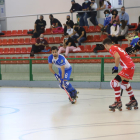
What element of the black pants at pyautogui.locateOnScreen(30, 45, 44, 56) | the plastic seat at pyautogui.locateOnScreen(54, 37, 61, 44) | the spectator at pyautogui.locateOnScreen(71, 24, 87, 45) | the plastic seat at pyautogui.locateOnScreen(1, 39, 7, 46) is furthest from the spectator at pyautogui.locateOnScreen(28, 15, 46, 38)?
the spectator at pyautogui.locateOnScreen(71, 24, 87, 45)

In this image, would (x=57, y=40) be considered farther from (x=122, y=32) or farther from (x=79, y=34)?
(x=122, y=32)

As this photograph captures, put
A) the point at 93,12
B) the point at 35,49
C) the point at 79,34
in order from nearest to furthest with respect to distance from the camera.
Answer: the point at 79,34 < the point at 35,49 < the point at 93,12

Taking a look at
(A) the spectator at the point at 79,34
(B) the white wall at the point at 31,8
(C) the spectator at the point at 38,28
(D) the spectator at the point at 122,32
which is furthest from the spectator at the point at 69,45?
(B) the white wall at the point at 31,8

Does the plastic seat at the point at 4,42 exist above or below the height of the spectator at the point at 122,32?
below

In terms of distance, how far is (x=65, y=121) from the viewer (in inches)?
199

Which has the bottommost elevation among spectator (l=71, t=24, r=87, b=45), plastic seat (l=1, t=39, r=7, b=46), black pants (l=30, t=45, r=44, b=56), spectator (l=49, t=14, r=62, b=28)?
black pants (l=30, t=45, r=44, b=56)

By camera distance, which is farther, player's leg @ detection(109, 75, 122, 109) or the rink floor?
player's leg @ detection(109, 75, 122, 109)

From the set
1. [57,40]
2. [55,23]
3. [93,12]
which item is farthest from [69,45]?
[55,23]

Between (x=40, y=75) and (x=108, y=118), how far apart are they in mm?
5920

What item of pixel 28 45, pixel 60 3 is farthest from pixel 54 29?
pixel 60 3

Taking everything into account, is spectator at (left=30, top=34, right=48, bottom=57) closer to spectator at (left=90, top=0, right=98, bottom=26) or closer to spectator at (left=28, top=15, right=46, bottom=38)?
spectator at (left=28, top=15, right=46, bottom=38)

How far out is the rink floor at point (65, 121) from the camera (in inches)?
161

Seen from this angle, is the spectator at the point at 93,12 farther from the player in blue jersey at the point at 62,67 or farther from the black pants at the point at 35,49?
the player in blue jersey at the point at 62,67

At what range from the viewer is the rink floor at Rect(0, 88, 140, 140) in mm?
4082
